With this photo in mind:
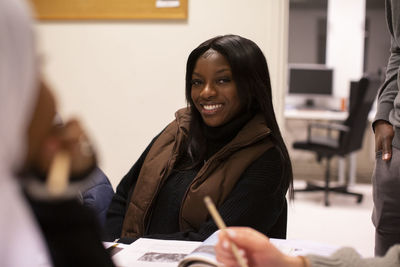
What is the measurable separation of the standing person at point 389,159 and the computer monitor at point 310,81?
4647mm

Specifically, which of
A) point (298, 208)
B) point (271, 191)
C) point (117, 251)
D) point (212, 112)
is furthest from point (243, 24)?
point (298, 208)

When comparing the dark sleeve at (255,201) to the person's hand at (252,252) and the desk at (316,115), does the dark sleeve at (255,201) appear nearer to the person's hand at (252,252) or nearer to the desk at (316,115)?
the person's hand at (252,252)

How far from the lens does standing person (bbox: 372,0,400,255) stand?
155 cm

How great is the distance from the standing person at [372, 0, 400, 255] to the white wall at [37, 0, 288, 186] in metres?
1.26

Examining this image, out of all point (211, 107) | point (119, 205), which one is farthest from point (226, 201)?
point (119, 205)

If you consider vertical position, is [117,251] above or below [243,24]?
below

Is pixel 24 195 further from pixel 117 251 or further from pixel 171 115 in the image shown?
pixel 171 115

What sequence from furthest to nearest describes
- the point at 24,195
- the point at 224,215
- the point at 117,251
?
the point at 224,215 < the point at 117,251 < the point at 24,195

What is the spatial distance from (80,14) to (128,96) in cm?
56

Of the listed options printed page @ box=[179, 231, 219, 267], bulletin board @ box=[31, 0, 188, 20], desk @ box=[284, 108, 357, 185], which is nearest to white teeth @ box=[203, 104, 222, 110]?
printed page @ box=[179, 231, 219, 267]

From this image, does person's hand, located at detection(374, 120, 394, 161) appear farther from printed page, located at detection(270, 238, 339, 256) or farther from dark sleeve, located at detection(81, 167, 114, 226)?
dark sleeve, located at detection(81, 167, 114, 226)

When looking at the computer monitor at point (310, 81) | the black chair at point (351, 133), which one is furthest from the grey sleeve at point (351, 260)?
the computer monitor at point (310, 81)

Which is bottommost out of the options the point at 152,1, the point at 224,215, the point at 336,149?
the point at 336,149

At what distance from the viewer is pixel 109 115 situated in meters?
3.14
